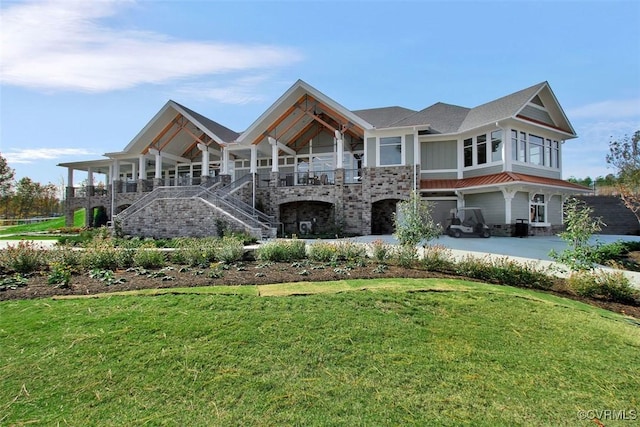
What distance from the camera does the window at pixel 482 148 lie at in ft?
60.2

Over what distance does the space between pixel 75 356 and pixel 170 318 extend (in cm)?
108

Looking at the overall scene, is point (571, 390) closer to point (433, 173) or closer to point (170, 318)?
point (170, 318)

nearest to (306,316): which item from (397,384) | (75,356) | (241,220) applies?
(397,384)

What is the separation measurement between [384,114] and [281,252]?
1698 cm

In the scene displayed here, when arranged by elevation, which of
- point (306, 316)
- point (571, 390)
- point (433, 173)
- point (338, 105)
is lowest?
point (571, 390)

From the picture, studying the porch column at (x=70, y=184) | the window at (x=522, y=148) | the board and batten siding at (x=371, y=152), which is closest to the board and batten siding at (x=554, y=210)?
the window at (x=522, y=148)

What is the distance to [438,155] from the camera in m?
19.6

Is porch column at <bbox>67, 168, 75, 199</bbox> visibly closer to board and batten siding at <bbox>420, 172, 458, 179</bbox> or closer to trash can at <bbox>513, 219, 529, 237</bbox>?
board and batten siding at <bbox>420, 172, 458, 179</bbox>

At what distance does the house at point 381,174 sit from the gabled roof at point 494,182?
6cm

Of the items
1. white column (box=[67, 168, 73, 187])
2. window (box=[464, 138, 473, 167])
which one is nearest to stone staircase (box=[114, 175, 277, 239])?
window (box=[464, 138, 473, 167])

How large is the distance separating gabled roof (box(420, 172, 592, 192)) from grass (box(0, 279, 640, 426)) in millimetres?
12231

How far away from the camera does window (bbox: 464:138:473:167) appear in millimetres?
19016

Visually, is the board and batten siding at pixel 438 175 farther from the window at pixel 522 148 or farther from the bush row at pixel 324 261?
the bush row at pixel 324 261

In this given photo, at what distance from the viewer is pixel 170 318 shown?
4410mm
